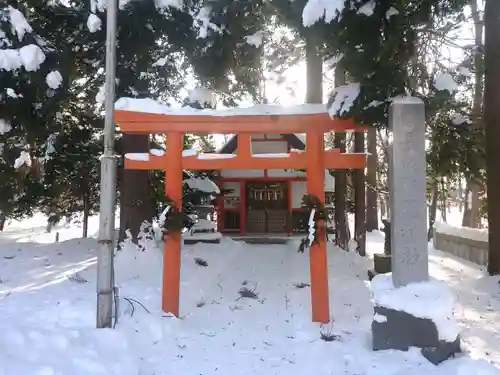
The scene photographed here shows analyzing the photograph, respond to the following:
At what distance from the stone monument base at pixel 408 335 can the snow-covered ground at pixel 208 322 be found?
5.1 inches

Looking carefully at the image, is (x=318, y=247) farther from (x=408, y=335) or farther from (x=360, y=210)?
(x=360, y=210)

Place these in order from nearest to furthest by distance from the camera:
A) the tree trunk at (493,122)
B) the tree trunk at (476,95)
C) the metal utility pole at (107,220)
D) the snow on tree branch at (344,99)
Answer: the metal utility pole at (107,220) < the snow on tree branch at (344,99) < the tree trunk at (476,95) < the tree trunk at (493,122)

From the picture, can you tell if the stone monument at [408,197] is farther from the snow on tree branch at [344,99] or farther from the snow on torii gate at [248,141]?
the snow on torii gate at [248,141]

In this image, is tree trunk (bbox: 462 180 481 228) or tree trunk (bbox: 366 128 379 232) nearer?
tree trunk (bbox: 366 128 379 232)

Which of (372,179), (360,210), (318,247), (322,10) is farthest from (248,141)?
(372,179)

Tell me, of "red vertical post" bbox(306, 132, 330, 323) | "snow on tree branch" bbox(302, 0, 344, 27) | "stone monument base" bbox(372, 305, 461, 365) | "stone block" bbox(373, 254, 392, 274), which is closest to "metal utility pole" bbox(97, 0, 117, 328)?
"snow on tree branch" bbox(302, 0, 344, 27)

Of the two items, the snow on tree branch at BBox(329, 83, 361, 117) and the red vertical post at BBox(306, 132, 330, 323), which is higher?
the snow on tree branch at BBox(329, 83, 361, 117)

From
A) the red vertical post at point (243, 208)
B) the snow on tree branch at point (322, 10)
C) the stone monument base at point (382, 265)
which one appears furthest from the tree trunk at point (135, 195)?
the snow on tree branch at point (322, 10)

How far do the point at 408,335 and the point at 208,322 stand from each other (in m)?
2.92

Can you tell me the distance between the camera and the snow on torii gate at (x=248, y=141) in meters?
7.23

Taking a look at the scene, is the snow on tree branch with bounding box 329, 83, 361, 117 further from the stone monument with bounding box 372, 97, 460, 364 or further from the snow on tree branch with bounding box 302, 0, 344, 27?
the snow on tree branch with bounding box 302, 0, 344, 27

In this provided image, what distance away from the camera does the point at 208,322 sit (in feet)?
24.0

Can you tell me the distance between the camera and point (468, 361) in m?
5.51

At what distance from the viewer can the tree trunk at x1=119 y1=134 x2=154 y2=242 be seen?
11766 mm
